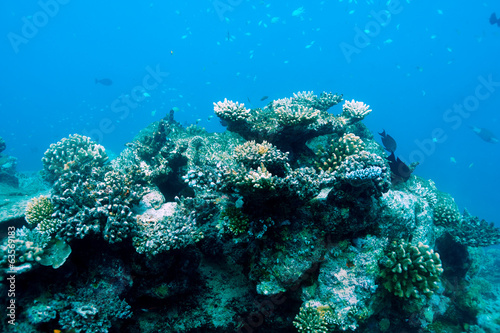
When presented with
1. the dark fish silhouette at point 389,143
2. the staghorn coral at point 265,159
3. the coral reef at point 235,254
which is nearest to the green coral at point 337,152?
the coral reef at point 235,254

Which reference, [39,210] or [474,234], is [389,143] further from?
[39,210]

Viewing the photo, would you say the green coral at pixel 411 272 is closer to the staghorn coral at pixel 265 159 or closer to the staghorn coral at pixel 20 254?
the staghorn coral at pixel 265 159

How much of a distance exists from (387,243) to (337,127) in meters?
3.63

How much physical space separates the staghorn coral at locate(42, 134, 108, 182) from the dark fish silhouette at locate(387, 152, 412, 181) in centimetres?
946

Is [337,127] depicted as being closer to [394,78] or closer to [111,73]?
[394,78]

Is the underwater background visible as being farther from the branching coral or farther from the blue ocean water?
the branching coral

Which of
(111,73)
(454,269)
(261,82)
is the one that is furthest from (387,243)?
(111,73)

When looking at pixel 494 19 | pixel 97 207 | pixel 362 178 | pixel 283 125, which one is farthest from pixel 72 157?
pixel 494 19

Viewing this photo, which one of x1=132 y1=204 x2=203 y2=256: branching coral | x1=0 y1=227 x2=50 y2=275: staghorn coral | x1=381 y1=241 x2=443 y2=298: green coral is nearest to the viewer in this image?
x1=0 y1=227 x2=50 y2=275: staghorn coral

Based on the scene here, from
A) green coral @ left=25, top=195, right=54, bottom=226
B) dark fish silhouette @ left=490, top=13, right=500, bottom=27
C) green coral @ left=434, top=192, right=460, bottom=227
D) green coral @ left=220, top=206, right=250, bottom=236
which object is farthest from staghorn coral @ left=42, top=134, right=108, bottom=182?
dark fish silhouette @ left=490, top=13, right=500, bottom=27

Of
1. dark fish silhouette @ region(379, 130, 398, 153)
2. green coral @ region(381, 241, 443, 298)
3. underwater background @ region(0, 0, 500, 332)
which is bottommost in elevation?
green coral @ region(381, 241, 443, 298)

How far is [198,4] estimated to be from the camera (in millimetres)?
106250

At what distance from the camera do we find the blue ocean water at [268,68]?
90.0m

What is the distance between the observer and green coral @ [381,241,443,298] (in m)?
5.32
